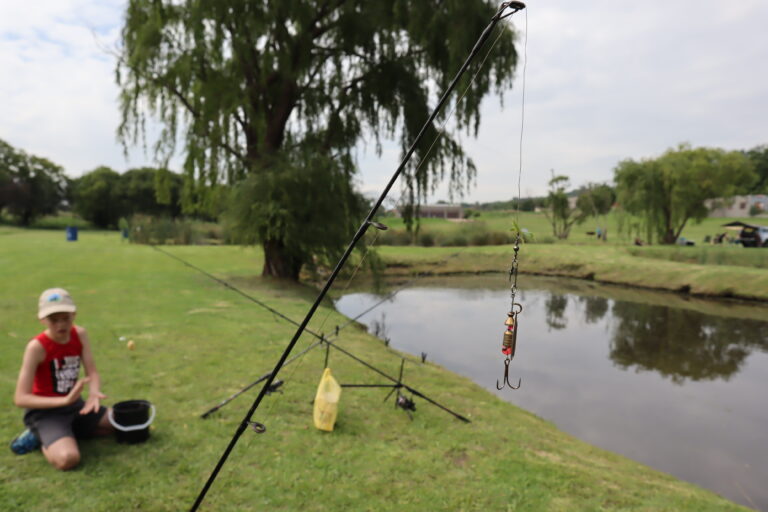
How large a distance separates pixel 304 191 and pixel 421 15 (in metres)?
5.46

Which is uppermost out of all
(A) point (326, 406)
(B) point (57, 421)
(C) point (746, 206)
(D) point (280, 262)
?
(C) point (746, 206)

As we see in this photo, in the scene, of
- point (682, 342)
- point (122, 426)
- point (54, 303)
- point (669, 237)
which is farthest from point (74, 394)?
point (669, 237)

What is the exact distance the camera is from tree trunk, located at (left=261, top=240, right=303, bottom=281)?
15.1 meters

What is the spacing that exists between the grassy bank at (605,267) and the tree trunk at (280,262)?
523 centimetres

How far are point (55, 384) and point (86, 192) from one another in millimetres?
58232

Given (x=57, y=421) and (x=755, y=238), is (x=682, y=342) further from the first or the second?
(x=755, y=238)

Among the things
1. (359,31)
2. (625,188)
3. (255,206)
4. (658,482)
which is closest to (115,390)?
(658,482)

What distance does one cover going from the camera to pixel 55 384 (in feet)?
13.0

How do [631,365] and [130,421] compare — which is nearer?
[130,421]

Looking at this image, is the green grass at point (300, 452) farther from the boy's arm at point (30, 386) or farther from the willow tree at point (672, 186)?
the willow tree at point (672, 186)

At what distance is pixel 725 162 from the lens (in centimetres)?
3105

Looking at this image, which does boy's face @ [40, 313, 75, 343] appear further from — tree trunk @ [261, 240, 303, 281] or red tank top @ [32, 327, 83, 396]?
tree trunk @ [261, 240, 303, 281]

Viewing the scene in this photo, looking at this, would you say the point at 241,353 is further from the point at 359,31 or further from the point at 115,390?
the point at 359,31

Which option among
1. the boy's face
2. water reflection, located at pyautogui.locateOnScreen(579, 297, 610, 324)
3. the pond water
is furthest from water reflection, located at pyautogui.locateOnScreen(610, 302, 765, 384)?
the boy's face
